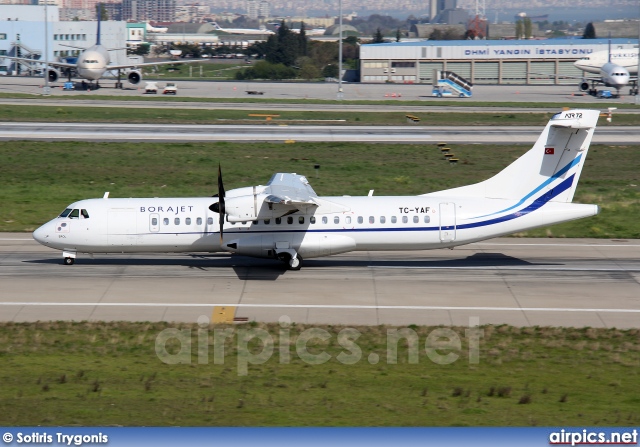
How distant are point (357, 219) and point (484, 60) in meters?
116

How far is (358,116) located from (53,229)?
4879 cm

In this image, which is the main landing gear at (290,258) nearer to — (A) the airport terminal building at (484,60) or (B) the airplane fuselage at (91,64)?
(B) the airplane fuselage at (91,64)

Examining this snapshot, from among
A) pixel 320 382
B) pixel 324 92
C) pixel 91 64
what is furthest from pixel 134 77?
pixel 320 382

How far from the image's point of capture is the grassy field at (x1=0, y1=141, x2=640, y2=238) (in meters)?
43.3

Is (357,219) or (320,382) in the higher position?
(357,219)

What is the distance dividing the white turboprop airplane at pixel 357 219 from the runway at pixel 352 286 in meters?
1.13

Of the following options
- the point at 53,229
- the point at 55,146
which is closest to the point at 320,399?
the point at 53,229

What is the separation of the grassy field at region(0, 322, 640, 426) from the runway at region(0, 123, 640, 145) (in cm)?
3903

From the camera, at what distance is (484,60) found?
141000mm

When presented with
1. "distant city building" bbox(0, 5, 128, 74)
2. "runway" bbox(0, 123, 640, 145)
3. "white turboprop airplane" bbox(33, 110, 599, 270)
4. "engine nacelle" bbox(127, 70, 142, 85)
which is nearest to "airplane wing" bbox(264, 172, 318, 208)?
"white turboprop airplane" bbox(33, 110, 599, 270)

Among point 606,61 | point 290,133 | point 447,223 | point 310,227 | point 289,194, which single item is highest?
point 606,61

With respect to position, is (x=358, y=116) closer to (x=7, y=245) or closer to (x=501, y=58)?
(x=7, y=245)

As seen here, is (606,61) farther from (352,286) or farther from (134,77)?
(352,286)

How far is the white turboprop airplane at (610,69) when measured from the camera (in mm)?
106312
